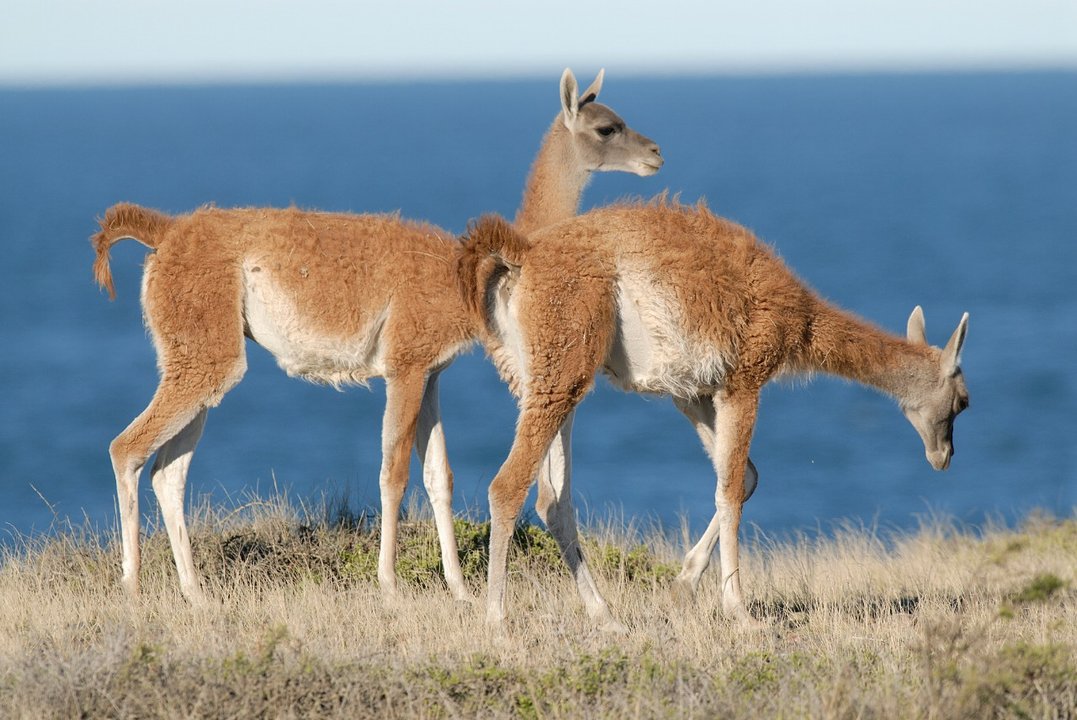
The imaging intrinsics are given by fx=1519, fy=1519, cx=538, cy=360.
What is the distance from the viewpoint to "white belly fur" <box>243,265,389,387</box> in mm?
8336

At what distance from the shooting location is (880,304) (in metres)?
47.9

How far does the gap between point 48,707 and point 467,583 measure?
341cm

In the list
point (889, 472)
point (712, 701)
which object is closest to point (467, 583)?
point (712, 701)

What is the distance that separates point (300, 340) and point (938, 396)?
3604 mm

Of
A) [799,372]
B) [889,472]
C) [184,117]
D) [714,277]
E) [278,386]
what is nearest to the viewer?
[714,277]

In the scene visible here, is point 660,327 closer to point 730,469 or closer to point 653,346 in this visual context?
point 653,346

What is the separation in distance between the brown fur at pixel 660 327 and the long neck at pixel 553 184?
1.85m

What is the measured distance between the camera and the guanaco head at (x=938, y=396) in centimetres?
855

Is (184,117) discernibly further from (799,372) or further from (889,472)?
(799,372)

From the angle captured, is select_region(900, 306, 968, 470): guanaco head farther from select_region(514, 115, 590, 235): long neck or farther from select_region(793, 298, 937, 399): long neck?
select_region(514, 115, 590, 235): long neck

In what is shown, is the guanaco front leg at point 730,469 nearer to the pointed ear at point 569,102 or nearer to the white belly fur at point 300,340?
the white belly fur at point 300,340

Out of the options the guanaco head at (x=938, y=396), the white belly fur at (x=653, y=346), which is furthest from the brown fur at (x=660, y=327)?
the guanaco head at (x=938, y=396)

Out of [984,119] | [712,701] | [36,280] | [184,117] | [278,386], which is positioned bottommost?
[712,701]

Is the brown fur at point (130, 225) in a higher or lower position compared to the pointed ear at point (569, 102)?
lower
